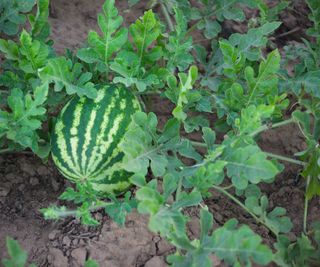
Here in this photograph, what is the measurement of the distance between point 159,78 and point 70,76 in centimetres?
41

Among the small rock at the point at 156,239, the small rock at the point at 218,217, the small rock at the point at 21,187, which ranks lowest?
the small rock at the point at 218,217

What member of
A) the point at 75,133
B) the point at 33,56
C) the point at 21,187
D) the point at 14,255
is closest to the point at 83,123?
the point at 75,133

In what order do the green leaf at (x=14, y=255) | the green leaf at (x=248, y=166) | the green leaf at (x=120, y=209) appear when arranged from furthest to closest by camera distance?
the green leaf at (x=120, y=209) < the green leaf at (x=248, y=166) < the green leaf at (x=14, y=255)

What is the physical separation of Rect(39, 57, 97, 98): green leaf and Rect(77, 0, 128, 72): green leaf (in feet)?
0.29

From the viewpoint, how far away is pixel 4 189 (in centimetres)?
253

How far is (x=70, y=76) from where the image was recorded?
2420mm

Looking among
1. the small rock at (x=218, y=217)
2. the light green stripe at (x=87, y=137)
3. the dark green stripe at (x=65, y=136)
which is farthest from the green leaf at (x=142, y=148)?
the small rock at (x=218, y=217)

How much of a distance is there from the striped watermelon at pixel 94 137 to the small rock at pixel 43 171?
27cm

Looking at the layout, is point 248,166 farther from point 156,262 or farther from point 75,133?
point 75,133

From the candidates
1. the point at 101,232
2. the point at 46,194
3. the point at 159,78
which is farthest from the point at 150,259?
the point at 159,78

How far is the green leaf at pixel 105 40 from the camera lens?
241 centimetres

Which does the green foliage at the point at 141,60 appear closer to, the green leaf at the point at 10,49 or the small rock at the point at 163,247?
the green leaf at the point at 10,49

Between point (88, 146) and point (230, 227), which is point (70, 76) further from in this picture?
point (230, 227)

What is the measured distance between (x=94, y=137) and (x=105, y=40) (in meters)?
0.47
